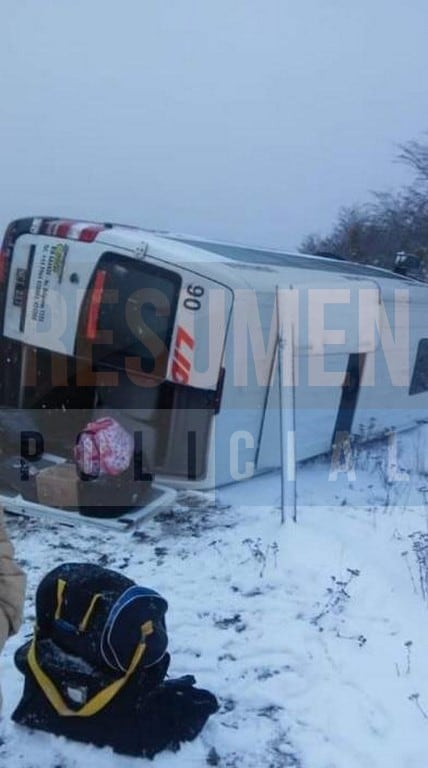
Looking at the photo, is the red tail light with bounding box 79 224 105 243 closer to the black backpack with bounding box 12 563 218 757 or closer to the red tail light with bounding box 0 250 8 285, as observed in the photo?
the red tail light with bounding box 0 250 8 285

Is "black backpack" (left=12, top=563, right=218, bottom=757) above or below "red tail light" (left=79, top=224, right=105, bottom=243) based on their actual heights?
below

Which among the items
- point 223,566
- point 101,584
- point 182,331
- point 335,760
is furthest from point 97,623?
point 182,331

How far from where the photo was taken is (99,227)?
22.2ft

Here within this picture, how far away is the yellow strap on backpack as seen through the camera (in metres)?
3.29

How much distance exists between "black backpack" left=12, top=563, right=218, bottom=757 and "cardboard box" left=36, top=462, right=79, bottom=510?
2518 millimetres

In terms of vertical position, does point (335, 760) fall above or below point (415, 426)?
below

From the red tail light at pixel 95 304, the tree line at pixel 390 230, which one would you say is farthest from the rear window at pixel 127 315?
the tree line at pixel 390 230

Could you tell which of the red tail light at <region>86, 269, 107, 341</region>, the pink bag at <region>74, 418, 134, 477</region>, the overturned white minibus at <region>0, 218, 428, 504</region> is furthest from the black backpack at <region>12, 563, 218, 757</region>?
the red tail light at <region>86, 269, 107, 341</region>

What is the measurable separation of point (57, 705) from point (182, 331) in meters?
3.27

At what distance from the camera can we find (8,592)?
250 centimetres

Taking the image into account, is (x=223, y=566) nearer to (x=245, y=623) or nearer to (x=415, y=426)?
(x=245, y=623)

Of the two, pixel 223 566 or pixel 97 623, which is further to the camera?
pixel 223 566

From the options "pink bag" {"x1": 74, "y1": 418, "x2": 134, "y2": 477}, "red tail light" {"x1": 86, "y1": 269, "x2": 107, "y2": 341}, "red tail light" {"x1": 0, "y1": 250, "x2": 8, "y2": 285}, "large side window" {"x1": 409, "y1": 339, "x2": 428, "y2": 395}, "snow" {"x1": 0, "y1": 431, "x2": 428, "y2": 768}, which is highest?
"red tail light" {"x1": 0, "y1": 250, "x2": 8, "y2": 285}

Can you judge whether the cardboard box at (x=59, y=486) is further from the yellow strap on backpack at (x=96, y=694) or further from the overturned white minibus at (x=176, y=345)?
the yellow strap on backpack at (x=96, y=694)
